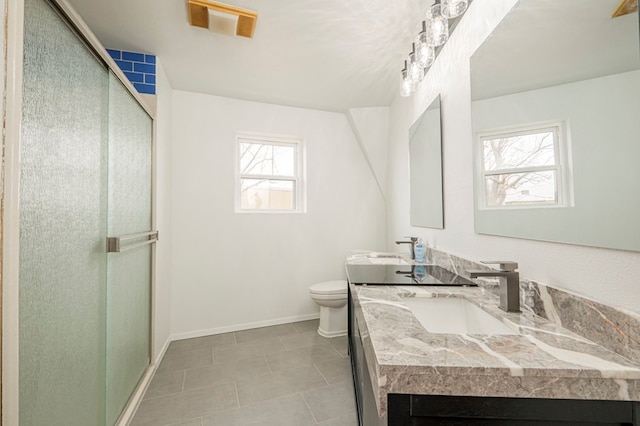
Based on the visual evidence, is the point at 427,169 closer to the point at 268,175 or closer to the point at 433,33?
the point at 433,33

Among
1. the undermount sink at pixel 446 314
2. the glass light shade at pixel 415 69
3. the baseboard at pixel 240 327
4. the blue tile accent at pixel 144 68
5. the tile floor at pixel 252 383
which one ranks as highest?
the blue tile accent at pixel 144 68

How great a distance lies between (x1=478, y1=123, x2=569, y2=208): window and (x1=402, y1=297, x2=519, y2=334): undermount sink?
1.47ft

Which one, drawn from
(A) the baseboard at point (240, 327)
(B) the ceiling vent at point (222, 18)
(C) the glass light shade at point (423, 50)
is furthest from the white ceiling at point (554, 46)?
(A) the baseboard at point (240, 327)

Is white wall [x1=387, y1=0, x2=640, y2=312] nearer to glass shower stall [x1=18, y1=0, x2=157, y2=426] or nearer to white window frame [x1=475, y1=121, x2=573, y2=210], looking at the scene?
white window frame [x1=475, y1=121, x2=573, y2=210]

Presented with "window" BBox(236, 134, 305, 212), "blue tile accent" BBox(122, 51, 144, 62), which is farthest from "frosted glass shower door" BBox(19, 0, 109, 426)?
"window" BBox(236, 134, 305, 212)

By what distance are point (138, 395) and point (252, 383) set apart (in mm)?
682

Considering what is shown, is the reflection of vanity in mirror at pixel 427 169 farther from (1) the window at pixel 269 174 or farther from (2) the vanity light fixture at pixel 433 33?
(1) the window at pixel 269 174

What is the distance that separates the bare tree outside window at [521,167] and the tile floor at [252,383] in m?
1.43

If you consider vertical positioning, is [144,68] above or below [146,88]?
above

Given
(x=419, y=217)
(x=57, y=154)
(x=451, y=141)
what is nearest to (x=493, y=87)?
(x=451, y=141)

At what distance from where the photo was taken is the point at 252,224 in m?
2.83

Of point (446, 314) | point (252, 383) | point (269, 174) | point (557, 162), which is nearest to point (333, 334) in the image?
point (252, 383)

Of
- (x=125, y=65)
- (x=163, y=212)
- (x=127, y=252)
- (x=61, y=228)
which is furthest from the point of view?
(x=163, y=212)

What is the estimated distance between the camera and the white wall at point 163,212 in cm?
209
